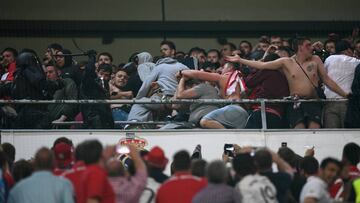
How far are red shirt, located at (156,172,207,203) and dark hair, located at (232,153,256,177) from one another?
0.44 m

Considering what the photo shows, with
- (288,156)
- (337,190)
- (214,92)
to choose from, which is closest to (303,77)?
(214,92)

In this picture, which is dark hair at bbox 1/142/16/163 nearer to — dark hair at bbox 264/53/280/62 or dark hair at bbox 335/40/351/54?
dark hair at bbox 264/53/280/62

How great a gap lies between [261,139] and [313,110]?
95 cm

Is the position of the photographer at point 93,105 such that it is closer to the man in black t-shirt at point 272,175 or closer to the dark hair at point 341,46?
the dark hair at point 341,46

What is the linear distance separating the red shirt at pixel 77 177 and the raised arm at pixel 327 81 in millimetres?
6255

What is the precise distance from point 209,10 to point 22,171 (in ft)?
44.1

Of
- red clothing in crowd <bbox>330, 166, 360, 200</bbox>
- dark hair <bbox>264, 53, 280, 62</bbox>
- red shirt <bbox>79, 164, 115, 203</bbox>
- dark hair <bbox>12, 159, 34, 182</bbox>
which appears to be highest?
dark hair <bbox>264, 53, 280, 62</bbox>

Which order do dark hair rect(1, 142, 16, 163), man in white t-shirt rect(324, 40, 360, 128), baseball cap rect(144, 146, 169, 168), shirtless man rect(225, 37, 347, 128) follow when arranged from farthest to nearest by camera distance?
man in white t-shirt rect(324, 40, 360, 128) → shirtless man rect(225, 37, 347, 128) → dark hair rect(1, 142, 16, 163) → baseball cap rect(144, 146, 169, 168)

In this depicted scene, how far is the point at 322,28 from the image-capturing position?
28.2 metres

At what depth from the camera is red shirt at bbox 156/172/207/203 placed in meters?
14.8

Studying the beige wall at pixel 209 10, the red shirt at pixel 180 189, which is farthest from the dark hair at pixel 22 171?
the beige wall at pixel 209 10

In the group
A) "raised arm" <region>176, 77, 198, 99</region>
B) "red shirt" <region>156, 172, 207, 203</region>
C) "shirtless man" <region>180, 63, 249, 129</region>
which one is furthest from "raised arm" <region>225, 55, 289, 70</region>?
"red shirt" <region>156, 172, 207, 203</region>

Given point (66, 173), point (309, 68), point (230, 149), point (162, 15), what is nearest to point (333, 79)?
point (309, 68)

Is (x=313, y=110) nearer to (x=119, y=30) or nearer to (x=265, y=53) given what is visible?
(x=265, y=53)
